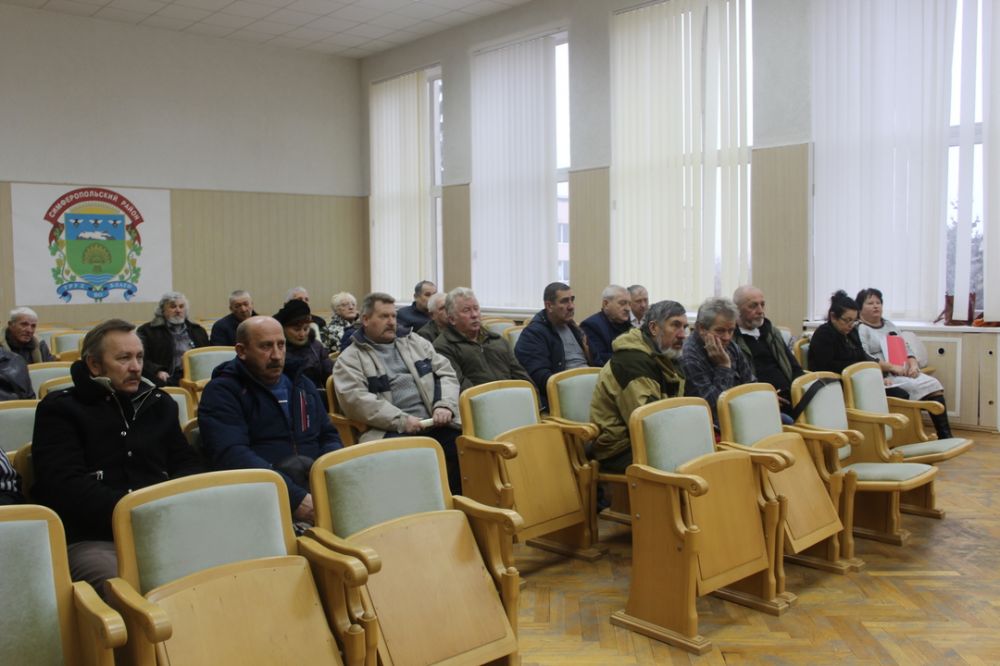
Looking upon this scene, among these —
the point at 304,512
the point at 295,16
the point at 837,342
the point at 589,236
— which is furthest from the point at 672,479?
the point at 295,16

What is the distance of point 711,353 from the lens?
433 cm

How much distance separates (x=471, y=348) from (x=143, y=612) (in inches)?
125

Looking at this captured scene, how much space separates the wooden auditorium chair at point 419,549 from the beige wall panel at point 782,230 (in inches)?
231

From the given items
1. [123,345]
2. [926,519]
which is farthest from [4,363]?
[926,519]

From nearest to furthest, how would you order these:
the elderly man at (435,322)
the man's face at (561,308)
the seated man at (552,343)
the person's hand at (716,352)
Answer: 1. the person's hand at (716,352)
2. the seated man at (552,343)
3. the man's face at (561,308)
4. the elderly man at (435,322)

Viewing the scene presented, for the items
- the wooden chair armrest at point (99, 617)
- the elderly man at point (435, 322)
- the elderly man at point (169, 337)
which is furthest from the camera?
the elderly man at point (169, 337)

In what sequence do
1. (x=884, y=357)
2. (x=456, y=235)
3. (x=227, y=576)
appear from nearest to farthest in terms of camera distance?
1. (x=227, y=576)
2. (x=884, y=357)
3. (x=456, y=235)

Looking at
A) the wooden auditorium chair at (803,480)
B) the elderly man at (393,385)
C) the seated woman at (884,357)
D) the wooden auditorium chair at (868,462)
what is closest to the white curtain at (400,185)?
the seated woman at (884,357)

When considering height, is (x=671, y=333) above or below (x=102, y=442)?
above

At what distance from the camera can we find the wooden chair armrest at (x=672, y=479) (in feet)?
9.80

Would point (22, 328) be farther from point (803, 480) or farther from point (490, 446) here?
point (803, 480)

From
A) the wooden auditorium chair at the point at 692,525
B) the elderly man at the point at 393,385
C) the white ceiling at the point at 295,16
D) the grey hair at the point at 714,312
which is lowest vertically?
the wooden auditorium chair at the point at 692,525

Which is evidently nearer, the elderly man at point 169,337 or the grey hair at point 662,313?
the grey hair at point 662,313

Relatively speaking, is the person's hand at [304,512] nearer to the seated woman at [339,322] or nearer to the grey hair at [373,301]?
the grey hair at [373,301]
